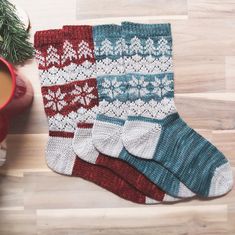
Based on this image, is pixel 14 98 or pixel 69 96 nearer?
pixel 14 98

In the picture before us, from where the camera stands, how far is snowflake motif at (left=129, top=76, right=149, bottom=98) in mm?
1093

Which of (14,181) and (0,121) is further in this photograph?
(14,181)

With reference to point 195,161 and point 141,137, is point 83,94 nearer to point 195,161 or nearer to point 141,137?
point 141,137

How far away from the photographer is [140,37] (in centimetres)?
110

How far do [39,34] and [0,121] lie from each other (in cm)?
27

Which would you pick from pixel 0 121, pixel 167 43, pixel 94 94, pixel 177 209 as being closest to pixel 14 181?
pixel 0 121

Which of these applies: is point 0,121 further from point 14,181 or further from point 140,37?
point 140,37

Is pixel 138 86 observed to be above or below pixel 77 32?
below

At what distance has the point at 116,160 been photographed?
111cm

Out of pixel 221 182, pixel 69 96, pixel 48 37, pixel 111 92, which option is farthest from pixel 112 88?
pixel 221 182

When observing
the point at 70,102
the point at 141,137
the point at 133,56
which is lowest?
the point at 141,137

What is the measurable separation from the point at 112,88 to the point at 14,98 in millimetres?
271

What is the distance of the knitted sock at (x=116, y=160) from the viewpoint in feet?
3.58

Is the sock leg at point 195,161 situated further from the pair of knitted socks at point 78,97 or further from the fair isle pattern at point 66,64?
the fair isle pattern at point 66,64
